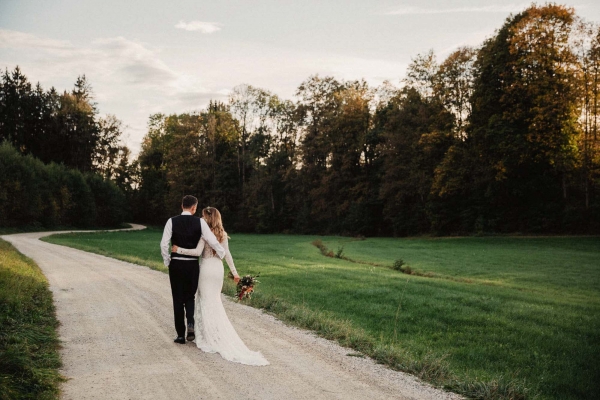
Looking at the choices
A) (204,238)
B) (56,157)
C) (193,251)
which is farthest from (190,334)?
(56,157)

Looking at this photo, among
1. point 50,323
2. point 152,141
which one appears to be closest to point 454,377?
point 50,323

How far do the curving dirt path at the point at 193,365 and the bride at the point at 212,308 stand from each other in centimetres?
24

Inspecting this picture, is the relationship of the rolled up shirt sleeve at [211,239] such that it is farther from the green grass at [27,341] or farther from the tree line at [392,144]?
the tree line at [392,144]

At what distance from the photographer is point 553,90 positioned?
119 feet

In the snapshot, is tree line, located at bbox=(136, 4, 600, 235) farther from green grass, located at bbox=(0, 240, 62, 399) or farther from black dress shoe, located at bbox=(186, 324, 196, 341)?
green grass, located at bbox=(0, 240, 62, 399)

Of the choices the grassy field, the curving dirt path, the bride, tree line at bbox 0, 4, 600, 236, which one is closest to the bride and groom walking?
the bride

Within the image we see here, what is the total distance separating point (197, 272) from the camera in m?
7.67

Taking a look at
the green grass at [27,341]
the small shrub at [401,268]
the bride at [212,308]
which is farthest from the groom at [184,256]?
the small shrub at [401,268]

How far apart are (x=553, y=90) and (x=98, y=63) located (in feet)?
119

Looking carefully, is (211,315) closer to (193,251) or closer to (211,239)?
(193,251)

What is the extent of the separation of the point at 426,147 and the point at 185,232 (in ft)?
138

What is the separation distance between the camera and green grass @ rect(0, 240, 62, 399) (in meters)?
5.17

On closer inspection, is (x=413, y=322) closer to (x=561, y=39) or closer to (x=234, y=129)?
(x=561, y=39)

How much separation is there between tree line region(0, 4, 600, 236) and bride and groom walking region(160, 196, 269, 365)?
36.2 meters
